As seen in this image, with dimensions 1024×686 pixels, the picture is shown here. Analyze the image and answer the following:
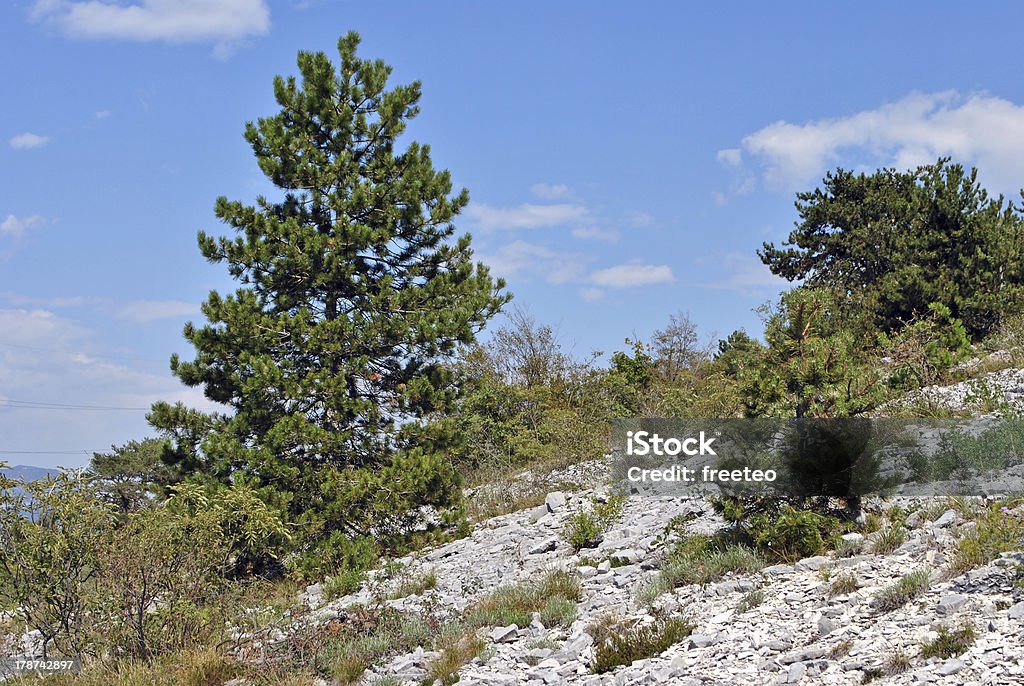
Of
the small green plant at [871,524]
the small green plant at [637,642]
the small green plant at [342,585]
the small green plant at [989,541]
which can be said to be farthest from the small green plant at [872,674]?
the small green plant at [342,585]

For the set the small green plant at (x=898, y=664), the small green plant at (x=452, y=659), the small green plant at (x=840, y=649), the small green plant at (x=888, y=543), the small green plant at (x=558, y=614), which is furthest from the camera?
the small green plant at (x=558, y=614)

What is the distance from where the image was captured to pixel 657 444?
1498 centimetres

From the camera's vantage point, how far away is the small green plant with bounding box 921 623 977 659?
656 centimetres

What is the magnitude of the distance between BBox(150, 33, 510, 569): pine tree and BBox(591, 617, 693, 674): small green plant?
23.7ft

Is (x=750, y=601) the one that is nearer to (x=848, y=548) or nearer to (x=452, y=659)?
(x=848, y=548)

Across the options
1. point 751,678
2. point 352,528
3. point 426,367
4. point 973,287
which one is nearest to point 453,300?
point 426,367

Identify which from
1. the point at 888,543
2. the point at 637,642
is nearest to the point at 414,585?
the point at 637,642

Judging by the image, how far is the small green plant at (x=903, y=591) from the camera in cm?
756

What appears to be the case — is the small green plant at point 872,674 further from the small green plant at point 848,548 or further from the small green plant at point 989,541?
the small green plant at point 848,548

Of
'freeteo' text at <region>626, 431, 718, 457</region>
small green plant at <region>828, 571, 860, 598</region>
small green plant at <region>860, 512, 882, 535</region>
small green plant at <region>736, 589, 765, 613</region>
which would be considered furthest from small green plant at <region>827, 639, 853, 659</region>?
'freeteo' text at <region>626, 431, 718, 457</region>

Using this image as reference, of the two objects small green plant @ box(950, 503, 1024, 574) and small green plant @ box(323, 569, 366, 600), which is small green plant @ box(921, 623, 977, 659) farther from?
small green plant @ box(323, 569, 366, 600)

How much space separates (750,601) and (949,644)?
1953 mm

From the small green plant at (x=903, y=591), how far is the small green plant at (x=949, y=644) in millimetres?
802

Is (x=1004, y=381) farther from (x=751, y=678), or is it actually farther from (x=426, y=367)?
(x=751, y=678)
